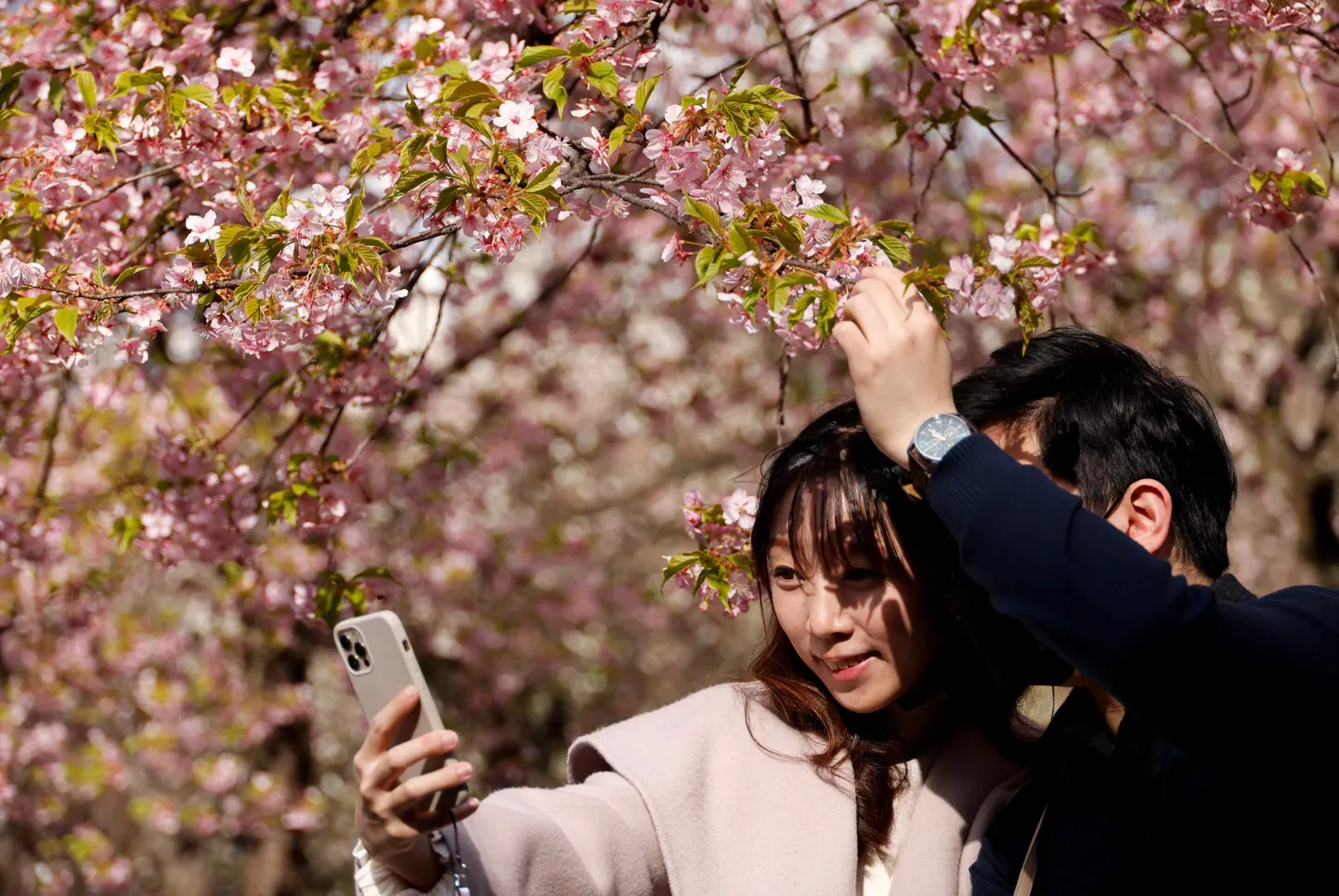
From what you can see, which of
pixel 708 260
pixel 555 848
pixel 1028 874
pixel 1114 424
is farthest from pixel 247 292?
pixel 1028 874

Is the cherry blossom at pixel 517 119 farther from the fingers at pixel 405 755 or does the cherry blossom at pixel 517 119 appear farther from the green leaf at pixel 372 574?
the green leaf at pixel 372 574

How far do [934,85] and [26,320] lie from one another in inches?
63.2

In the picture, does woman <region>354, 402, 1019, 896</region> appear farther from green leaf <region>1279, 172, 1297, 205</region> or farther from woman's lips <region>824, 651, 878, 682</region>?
green leaf <region>1279, 172, 1297, 205</region>

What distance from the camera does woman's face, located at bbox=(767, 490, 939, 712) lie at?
1.57 metres

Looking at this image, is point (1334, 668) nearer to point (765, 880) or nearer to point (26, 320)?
point (765, 880)

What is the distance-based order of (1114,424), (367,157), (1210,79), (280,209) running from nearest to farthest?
1. (1114,424)
2. (280,209)
3. (367,157)
4. (1210,79)

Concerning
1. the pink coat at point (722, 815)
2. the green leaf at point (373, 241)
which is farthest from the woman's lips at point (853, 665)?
the green leaf at point (373, 241)

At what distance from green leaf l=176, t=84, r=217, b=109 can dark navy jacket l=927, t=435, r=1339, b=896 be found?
1.34 m

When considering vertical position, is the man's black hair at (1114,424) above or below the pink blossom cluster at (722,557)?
above

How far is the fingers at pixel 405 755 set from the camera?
1246mm

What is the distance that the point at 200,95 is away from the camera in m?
1.89

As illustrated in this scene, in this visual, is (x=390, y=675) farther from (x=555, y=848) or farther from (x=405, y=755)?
(x=555, y=848)

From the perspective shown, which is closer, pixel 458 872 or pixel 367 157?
pixel 458 872

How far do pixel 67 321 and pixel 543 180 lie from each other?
2.26 ft
